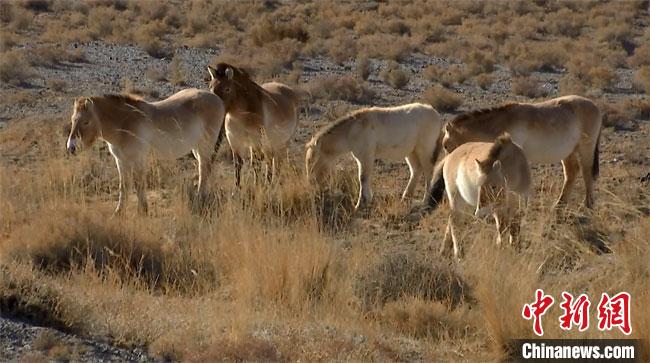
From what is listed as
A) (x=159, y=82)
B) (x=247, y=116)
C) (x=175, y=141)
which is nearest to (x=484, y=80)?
(x=159, y=82)

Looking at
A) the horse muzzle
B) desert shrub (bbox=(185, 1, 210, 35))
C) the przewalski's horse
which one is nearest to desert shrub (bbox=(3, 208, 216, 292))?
the horse muzzle

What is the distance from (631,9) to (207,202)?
34.0 metres

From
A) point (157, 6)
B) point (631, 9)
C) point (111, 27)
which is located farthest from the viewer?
point (631, 9)

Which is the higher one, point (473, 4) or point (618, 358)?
point (618, 358)

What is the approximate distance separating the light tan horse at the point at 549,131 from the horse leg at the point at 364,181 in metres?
1.05

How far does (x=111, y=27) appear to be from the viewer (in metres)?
33.2

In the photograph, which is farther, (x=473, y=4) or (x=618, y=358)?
(x=473, y=4)

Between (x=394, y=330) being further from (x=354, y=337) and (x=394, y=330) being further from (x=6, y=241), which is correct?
(x=6, y=241)

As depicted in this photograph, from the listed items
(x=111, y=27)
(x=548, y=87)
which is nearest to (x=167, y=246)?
(x=548, y=87)

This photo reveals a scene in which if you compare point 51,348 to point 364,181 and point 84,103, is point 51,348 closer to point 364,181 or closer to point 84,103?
point 84,103

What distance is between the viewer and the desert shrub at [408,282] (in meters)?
8.69

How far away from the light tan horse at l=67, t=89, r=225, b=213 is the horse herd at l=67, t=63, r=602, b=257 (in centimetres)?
1

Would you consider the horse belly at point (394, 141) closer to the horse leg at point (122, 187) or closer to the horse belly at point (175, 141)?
the horse belly at point (175, 141)

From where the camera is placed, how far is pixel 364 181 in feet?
40.1
